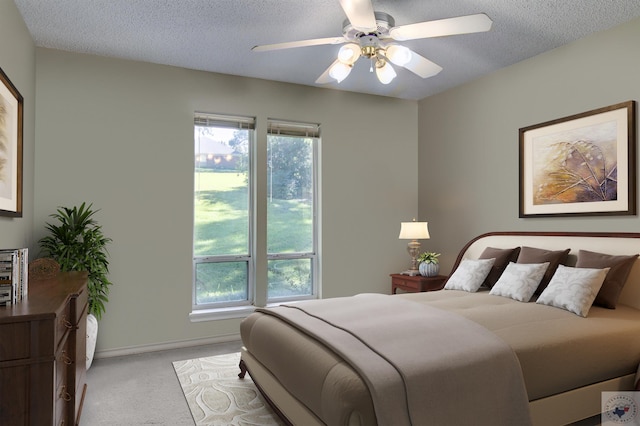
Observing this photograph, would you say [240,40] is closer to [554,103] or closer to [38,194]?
[38,194]

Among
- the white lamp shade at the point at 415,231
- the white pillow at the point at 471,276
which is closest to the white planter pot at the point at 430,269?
the white lamp shade at the point at 415,231

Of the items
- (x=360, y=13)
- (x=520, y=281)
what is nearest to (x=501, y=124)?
(x=520, y=281)

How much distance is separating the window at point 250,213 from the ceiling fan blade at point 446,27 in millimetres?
2295

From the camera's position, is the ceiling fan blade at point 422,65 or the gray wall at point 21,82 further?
the ceiling fan blade at point 422,65

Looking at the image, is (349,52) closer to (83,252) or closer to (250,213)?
(250,213)

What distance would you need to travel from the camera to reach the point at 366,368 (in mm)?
1874

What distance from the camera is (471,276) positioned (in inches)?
145

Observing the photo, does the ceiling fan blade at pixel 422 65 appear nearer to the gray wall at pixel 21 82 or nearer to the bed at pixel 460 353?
the bed at pixel 460 353

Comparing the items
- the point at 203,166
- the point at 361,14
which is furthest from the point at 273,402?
the point at 203,166

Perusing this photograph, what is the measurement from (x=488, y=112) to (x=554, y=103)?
732 mm

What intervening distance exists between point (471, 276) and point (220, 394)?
2.27 metres

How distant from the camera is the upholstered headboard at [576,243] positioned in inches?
120

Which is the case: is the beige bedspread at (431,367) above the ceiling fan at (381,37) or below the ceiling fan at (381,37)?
below
